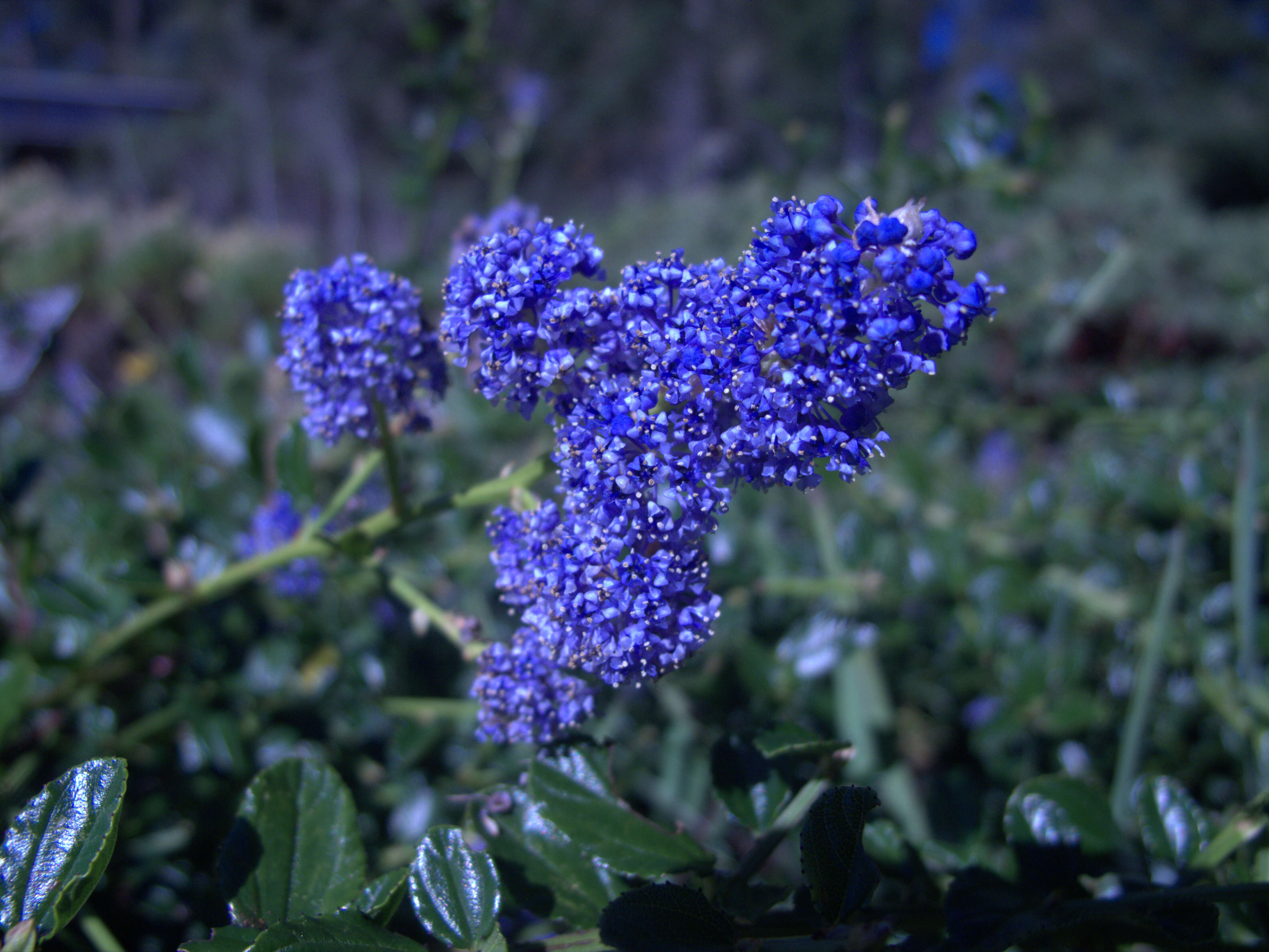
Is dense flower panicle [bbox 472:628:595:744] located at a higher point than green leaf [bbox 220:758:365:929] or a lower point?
higher

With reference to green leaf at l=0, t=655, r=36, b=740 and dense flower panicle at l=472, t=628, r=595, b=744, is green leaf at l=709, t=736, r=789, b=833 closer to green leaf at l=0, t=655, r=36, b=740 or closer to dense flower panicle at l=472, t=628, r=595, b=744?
dense flower panicle at l=472, t=628, r=595, b=744

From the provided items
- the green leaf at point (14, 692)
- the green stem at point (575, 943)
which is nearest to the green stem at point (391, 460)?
the green stem at point (575, 943)

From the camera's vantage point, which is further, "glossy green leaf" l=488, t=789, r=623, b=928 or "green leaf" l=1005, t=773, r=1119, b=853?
"green leaf" l=1005, t=773, r=1119, b=853

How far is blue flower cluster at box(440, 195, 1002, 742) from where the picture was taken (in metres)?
0.74

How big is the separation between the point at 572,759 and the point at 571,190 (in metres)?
11.0

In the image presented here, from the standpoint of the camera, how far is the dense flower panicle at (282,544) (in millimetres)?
1604

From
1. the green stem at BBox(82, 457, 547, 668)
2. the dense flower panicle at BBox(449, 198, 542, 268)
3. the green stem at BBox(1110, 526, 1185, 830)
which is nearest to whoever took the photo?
the green stem at BBox(82, 457, 547, 668)

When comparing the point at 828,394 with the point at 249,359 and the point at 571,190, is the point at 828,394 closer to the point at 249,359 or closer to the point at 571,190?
the point at 249,359

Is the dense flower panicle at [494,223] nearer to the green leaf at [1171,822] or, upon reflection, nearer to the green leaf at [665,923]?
the green leaf at [665,923]

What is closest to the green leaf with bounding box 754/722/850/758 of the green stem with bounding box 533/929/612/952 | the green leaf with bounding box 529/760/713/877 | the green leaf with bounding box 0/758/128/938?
the green leaf with bounding box 529/760/713/877

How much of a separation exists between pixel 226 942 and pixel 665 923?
1.33 ft

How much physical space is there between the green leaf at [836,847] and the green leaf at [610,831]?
151 mm

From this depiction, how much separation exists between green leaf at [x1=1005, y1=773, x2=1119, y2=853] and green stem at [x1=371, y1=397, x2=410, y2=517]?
2.84 feet

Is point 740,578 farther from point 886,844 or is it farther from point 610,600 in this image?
point 610,600
